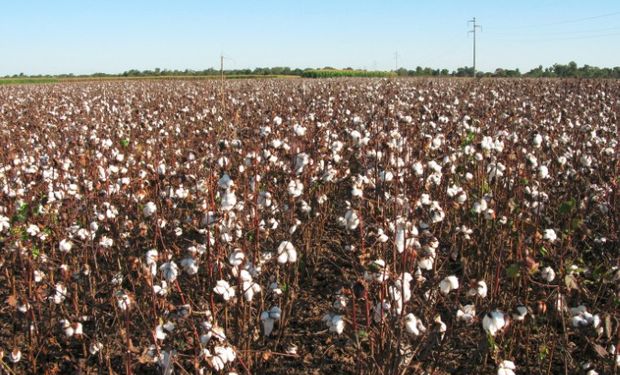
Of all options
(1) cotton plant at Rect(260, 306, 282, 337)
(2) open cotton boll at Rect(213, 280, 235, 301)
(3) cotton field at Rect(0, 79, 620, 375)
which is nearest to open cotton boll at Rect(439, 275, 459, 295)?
(3) cotton field at Rect(0, 79, 620, 375)

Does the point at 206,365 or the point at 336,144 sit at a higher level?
the point at 336,144

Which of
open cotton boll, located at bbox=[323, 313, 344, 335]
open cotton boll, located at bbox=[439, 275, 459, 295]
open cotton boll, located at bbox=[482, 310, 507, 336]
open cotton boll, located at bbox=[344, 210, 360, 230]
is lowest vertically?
open cotton boll, located at bbox=[323, 313, 344, 335]

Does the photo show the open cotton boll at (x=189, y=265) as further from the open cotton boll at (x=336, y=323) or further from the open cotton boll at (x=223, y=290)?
the open cotton boll at (x=336, y=323)

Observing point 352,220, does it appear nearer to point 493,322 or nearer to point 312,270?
point 493,322

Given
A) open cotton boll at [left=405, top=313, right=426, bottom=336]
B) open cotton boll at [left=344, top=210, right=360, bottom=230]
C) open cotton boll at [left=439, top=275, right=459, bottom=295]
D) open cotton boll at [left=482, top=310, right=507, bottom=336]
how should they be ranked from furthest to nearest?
open cotton boll at [left=344, top=210, right=360, bottom=230] < open cotton boll at [left=439, top=275, right=459, bottom=295] < open cotton boll at [left=405, top=313, right=426, bottom=336] < open cotton boll at [left=482, top=310, right=507, bottom=336]

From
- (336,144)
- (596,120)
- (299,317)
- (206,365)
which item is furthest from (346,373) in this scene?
(596,120)

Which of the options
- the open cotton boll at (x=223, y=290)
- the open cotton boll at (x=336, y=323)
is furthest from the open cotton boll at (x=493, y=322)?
the open cotton boll at (x=223, y=290)

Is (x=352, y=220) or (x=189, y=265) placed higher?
(x=352, y=220)

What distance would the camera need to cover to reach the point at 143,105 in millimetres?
15711

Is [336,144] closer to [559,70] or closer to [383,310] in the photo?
[383,310]

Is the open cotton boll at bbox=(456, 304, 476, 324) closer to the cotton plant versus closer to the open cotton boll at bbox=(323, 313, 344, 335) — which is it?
the open cotton boll at bbox=(323, 313, 344, 335)

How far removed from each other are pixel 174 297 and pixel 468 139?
3807 millimetres

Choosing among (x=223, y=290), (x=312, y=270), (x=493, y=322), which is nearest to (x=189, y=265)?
(x=223, y=290)

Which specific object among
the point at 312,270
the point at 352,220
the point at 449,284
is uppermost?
the point at 352,220
